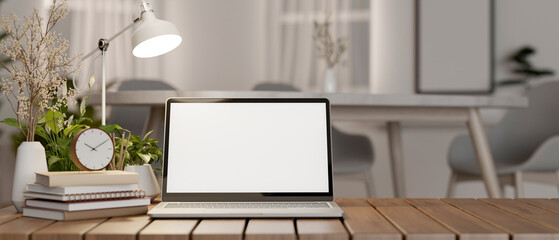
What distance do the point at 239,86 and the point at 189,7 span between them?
0.72 meters

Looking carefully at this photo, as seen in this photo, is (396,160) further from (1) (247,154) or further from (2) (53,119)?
(2) (53,119)

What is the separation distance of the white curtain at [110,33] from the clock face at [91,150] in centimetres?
302

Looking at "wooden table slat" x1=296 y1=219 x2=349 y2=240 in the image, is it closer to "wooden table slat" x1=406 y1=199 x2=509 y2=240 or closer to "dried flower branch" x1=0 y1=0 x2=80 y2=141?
"wooden table slat" x1=406 y1=199 x2=509 y2=240

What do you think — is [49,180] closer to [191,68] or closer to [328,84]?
[328,84]

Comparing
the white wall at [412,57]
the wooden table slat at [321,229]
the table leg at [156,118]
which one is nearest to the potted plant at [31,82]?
the wooden table slat at [321,229]

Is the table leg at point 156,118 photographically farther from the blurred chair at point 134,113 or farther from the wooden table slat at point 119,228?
the wooden table slat at point 119,228

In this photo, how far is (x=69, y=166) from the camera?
1093 mm

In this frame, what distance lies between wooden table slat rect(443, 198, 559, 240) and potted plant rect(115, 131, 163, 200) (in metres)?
0.65

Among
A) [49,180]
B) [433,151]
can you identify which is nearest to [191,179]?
[49,180]

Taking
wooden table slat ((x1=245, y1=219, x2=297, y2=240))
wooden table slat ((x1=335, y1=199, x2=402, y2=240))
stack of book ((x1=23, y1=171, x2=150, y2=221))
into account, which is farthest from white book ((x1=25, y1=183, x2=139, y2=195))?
wooden table slat ((x1=335, y1=199, x2=402, y2=240))

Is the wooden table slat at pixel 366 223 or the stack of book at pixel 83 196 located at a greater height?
the stack of book at pixel 83 196

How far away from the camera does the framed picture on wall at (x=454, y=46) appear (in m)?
4.02

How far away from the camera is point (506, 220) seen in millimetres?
936

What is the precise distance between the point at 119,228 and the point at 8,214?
0.98ft
